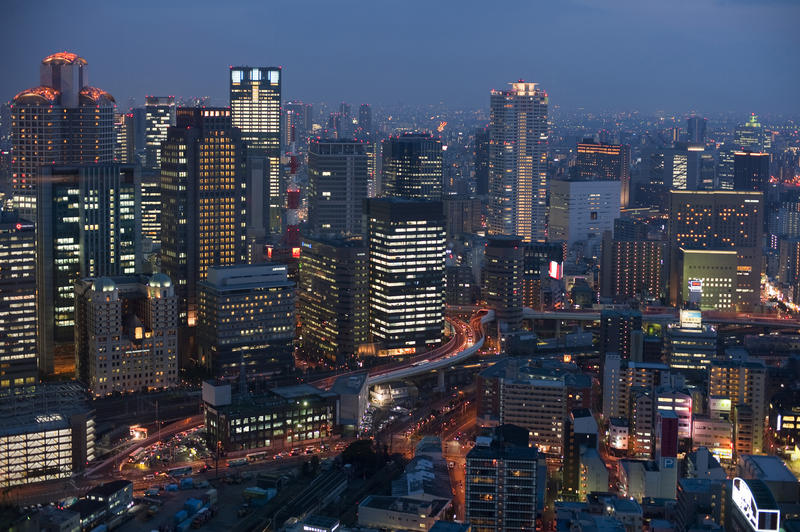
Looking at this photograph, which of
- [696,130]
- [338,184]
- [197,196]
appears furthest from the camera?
[696,130]

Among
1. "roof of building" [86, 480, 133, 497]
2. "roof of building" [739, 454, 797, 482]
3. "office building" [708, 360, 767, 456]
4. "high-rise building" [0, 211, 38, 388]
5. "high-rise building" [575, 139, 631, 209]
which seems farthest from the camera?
"high-rise building" [575, 139, 631, 209]

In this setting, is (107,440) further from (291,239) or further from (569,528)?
(291,239)

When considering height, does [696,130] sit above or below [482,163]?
above

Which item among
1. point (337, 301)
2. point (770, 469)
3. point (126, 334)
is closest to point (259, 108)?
point (337, 301)

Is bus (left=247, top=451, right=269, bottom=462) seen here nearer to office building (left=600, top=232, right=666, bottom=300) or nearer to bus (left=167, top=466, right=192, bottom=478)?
bus (left=167, top=466, right=192, bottom=478)

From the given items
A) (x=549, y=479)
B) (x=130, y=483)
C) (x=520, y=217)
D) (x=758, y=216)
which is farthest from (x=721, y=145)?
(x=130, y=483)

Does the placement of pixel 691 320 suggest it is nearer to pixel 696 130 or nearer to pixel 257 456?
pixel 257 456

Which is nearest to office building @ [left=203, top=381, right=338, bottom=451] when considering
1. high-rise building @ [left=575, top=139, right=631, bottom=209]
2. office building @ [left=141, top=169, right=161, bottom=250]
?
office building @ [left=141, top=169, right=161, bottom=250]
